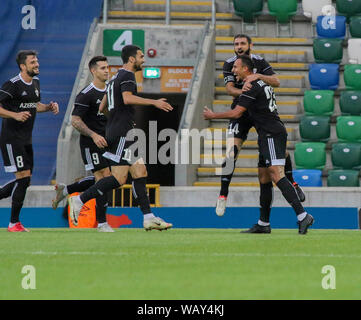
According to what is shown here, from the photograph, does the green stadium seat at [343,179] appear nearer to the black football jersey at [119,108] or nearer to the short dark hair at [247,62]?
the short dark hair at [247,62]

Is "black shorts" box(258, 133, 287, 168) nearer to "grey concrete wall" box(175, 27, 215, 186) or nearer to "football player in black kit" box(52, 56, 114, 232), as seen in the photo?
"football player in black kit" box(52, 56, 114, 232)

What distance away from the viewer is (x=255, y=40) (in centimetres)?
2216

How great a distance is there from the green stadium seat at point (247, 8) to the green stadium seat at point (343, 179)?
5.13m

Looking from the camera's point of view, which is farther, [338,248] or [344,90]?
[344,90]

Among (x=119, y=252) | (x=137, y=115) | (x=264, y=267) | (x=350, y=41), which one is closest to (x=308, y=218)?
(x=119, y=252)

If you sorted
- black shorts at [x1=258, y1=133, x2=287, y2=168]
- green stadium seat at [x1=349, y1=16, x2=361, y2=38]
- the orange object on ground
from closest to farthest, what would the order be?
1. black shorts at [x1=258, y1=133, x2=287, y2=168]
2. the orange object on ground
3. green stadium seat at [x1=349, y1=16, x2=361, y2=38]

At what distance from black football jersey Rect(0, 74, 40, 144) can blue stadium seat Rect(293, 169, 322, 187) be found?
26.1 feet

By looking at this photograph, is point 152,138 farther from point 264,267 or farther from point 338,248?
point 264,267

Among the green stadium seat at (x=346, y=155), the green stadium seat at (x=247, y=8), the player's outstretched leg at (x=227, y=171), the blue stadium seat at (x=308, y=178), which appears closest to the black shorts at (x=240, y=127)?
the player's outstretched leg at (x=227, y=171)

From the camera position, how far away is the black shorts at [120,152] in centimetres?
1084

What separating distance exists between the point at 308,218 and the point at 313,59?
11.7m

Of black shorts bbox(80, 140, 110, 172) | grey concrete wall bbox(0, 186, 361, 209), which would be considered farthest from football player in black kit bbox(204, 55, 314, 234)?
grey concrete wall bbox(0, 186, 361, 209)

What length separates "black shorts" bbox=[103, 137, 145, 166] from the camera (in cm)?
1084

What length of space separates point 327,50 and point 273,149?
11.1 m
